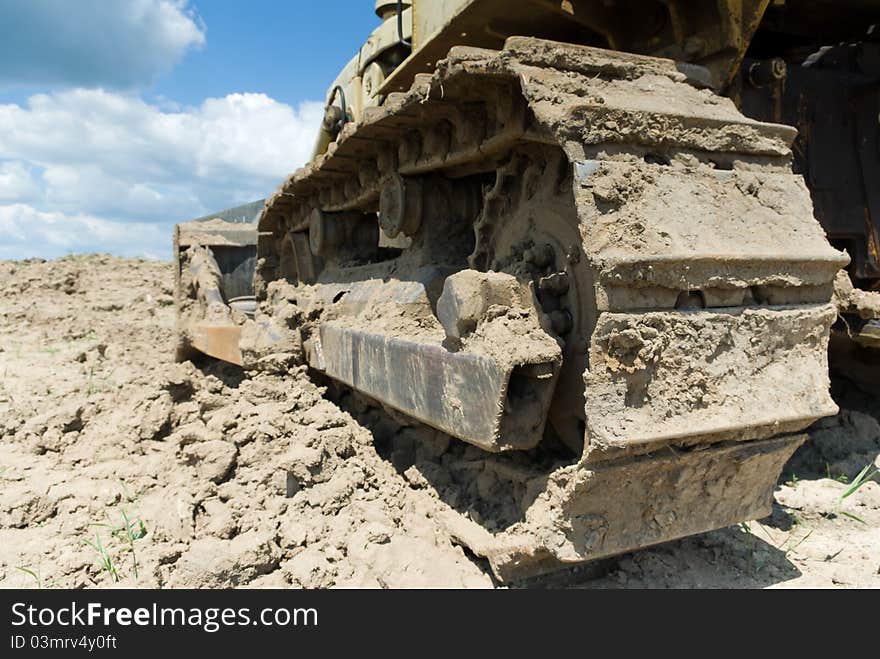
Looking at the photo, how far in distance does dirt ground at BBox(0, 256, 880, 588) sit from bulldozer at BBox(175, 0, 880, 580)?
11.7 inches

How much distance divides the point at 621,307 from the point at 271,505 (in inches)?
65.7

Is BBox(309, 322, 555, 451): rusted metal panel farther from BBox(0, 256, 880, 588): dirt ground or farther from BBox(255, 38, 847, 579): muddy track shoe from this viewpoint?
BBox(0, 256, 880, 588): dirt ground

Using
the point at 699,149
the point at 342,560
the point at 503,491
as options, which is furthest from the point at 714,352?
the point at 342,560

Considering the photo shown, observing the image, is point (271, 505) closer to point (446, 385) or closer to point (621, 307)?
point (446, 385)

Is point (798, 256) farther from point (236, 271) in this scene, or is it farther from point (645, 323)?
point (236, 271)

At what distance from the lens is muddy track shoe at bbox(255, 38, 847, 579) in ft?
6.04

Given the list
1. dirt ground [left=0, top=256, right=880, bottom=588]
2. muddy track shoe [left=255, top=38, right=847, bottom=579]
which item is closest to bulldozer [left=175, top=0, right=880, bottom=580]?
muddy track shoe [left=255, top=38, right=847, bottom=579]

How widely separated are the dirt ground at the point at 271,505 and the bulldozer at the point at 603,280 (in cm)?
30

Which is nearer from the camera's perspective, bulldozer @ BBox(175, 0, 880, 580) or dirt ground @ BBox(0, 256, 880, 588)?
bulldozer @ BBox(175, 0, 880, 580)

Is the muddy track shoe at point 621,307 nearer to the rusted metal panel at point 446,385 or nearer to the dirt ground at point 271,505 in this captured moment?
the rusted metal panel at point 446,385

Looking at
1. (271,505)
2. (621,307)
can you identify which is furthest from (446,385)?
(271,505)

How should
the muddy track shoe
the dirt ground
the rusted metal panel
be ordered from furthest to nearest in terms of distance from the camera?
1. the dirt ground
2. the rusted metal panel
3. the muddy track shoe

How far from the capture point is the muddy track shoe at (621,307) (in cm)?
184

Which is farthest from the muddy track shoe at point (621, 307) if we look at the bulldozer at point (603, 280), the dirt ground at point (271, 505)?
the dirt ground at point (271, 505)
